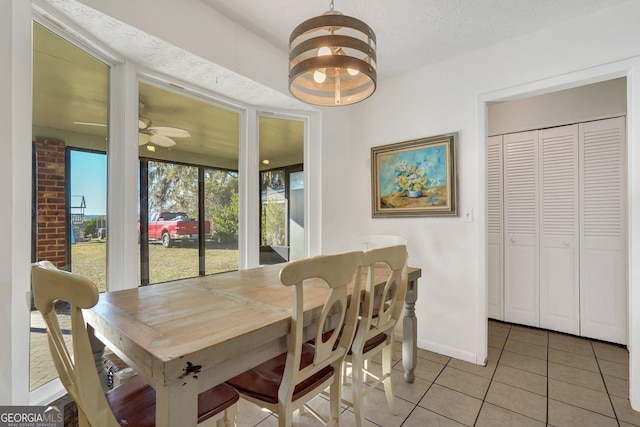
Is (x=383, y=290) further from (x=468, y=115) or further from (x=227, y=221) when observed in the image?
(x=468, y=115)

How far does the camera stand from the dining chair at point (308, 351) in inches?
40.8

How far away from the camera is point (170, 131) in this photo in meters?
2.18

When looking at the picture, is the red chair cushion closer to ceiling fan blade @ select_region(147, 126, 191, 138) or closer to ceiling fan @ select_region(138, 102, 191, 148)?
ceiling fan @ select_region(138, 102, 191, 148)

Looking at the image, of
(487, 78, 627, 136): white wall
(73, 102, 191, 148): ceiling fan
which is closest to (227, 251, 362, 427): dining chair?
(73, 102, 191, 148): ceiling fan

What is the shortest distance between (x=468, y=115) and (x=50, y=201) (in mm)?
2839

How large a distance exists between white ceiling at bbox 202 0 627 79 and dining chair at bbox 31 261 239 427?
189cm

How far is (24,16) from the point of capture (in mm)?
1221

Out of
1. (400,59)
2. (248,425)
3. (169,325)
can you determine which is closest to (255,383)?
(169,325)

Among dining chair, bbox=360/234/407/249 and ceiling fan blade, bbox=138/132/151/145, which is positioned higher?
ceiling fan blade, bbox=138/132/151/145

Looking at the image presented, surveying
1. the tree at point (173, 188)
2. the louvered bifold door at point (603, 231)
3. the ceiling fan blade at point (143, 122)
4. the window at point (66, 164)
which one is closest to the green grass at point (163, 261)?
the window at point (66, 164)

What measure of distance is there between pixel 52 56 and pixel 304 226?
6.87 feet

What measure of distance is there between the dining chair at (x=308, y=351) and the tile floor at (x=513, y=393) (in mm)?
602

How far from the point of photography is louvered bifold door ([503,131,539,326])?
2.97 meters

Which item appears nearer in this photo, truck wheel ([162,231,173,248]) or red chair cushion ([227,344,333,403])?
red chair cushion ([227,344,333,403])
